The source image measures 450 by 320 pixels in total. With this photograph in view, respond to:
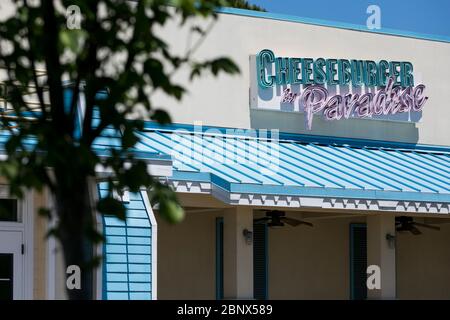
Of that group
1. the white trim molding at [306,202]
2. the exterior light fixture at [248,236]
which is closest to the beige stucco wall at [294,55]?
the white trim molding at [306,202]

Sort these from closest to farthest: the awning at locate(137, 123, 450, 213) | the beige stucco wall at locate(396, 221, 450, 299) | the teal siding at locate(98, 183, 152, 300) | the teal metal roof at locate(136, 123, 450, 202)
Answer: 1. the teal siding at locate(98, 183, 152, 300)
2. the awning at locate(137, 123, 450, 213)
3. the teal metal roof at locate(136, 123, 450, 202)
4. the beige stucco wall at locate(396, 221, 450, 299)

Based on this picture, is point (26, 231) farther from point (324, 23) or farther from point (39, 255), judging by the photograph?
point (324, 23)

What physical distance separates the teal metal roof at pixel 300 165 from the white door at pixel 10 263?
9.28 feet

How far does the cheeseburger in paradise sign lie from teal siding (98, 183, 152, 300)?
545 cm

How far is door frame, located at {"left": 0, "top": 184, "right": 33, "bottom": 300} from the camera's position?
14.8m

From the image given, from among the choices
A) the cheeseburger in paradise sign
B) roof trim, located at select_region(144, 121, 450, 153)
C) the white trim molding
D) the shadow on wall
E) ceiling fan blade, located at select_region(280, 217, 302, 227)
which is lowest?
ceiling fan blade, located at select_region(280, 217, 302, 227)

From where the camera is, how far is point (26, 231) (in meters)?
15.0

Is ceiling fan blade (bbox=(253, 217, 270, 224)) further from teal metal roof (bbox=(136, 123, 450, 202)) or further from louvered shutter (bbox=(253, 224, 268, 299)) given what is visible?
teal metal roof (bbox=(136, 123, 450, 202))

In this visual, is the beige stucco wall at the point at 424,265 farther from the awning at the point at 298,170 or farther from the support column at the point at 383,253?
the support column at the point at 383,253

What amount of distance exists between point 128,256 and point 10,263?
1.85m

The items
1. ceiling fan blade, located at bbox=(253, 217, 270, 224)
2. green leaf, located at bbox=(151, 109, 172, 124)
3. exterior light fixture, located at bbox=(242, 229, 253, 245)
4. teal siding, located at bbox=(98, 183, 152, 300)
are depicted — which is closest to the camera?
green leaf, located at bbox=(151, 109, 172, 124)

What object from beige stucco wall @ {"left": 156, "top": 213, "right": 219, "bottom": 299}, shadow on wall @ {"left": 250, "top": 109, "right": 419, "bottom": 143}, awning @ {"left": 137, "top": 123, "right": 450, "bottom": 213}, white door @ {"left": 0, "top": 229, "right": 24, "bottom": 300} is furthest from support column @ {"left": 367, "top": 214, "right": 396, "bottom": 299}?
white door @ {"left": 0, "top": 229, "right": 24, "bottom": 300}
